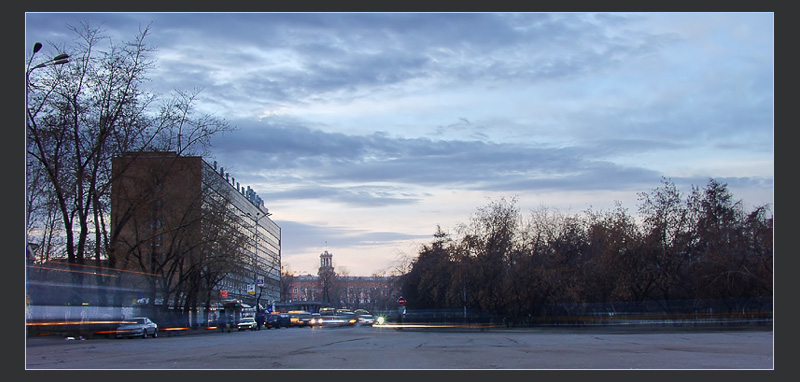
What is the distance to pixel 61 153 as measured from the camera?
4259cm

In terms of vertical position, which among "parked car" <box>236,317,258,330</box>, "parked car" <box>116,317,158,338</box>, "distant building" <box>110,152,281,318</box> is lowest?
"parked car" <box>236,317,258,330</box>

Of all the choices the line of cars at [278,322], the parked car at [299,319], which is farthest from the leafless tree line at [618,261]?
the parked car at [299,319]

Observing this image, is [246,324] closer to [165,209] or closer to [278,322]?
[278,322]

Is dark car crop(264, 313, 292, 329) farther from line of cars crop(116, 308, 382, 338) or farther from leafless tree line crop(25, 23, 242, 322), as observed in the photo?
leafless tree line crop(25, 23, 242, 322)

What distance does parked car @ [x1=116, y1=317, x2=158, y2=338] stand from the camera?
133 ft

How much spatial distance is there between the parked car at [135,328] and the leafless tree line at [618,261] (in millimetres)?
22145

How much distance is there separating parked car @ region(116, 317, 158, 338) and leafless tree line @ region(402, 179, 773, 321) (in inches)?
872

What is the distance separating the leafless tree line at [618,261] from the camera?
1800 inches

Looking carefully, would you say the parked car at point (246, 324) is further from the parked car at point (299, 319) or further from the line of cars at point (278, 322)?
the parked car at point (299, 319)

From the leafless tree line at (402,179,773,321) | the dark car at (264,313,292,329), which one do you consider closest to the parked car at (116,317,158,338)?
the leafless tree line at (402,179,773,321)

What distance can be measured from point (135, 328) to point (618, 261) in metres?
31.1

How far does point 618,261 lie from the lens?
164 ft

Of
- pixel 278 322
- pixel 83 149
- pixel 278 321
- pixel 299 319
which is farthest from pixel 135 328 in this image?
pixel 299 319

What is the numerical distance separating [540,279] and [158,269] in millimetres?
28720
